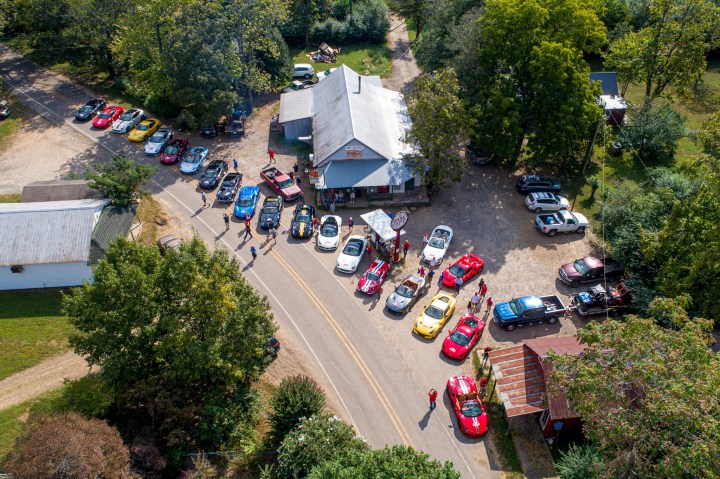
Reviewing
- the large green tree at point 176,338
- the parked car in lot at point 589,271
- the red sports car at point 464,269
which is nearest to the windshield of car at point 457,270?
the red sports car at point 464,269

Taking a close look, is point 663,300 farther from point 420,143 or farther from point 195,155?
point 195,155

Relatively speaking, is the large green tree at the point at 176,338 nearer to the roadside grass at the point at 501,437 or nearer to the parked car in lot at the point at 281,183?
the roadside grass at the point at 501,437

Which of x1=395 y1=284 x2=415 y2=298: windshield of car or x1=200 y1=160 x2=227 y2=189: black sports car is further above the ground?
x1=395 y1=284 x2=415 y2=298: windshield of car

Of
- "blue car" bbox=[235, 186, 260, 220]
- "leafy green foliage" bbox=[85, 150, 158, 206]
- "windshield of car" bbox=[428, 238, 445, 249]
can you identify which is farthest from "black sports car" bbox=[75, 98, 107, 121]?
"windshield of car" bbox=[428, 238, 445, 249]

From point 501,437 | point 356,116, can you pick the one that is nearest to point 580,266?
point 501,437

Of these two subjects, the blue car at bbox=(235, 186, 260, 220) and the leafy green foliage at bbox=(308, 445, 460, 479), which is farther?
the blue car at bbox=(235, 186, 260, 220)

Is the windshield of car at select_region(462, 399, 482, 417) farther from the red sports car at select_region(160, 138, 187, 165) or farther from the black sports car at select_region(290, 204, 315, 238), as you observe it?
the red sports car at select_region(160, 138, 187, 165)
